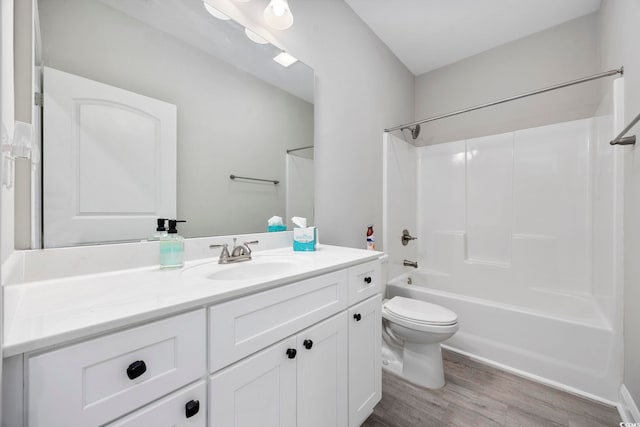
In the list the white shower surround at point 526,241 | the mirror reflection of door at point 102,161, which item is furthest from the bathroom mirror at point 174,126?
the white shower surround at point 526,241

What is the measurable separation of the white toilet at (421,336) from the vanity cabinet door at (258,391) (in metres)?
0.92

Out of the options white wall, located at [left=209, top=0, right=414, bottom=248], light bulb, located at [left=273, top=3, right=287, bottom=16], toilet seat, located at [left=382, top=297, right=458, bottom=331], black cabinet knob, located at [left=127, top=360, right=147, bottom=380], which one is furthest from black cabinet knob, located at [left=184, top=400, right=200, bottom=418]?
light bulb, located at [left=273, top=3, right=287, bottom=16]

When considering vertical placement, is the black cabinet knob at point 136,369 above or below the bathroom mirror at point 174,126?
below

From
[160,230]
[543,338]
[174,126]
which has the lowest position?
[543,338]

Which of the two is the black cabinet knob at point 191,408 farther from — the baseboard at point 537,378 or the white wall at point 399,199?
the baseboard at point 537,378

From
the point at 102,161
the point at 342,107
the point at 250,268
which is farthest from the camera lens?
the point at 342,107

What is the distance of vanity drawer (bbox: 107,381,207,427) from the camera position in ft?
1.72

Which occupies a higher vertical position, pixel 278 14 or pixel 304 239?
pixel 278 14

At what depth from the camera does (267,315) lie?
0.77 m

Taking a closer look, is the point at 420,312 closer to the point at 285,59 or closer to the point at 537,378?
the point at 537,378

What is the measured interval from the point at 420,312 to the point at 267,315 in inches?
46.3

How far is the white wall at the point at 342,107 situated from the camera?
60.1 inches

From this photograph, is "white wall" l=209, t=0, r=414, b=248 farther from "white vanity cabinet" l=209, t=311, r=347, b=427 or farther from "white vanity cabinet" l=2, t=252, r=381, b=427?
"white vanity cabinet" l=209, t=311, r=347, b=427

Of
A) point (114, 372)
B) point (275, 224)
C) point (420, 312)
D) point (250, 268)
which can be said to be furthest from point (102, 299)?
point (420, 312)
